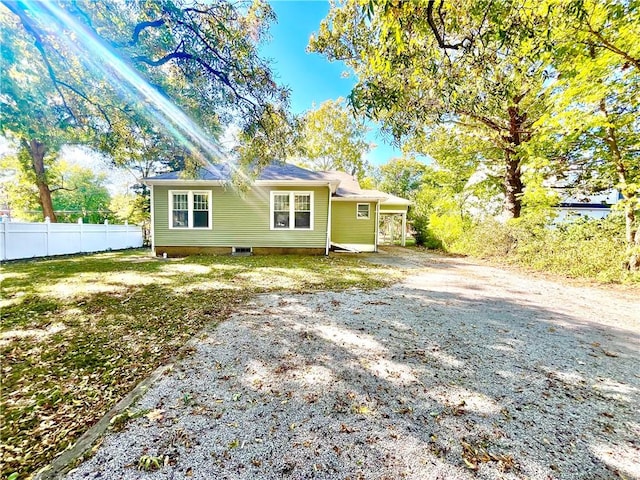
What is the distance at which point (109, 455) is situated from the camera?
1.72m

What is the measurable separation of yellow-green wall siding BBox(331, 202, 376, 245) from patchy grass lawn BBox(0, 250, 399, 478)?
5.20 meters

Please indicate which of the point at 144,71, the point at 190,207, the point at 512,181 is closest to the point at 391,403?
the point at 144,71

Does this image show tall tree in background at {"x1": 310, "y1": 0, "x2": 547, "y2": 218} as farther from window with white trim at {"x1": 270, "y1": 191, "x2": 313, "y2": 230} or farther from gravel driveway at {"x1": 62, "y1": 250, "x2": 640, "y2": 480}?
Answer: window with white trim at {"x1": 270, "y1": 191, "x2": 313, "y2": 230}

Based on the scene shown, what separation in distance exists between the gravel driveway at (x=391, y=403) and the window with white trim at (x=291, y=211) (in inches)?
258

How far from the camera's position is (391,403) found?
227 centimetres

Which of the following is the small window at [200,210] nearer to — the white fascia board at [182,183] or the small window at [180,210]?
the small window at [180,210]

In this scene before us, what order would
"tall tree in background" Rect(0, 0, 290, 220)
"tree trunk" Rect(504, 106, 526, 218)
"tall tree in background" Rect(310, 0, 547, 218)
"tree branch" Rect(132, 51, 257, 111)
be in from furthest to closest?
"tree trunk" Rect(504, 106, 526, 218)
"tree branch" Rect(132, 51, 257, 111)
"tall tree in background" Rect(0, 0, 290, 220)
"tall tree in background" Rect(310, 0, 547, 218)

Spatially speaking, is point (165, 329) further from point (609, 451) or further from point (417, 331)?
point (609, 451)

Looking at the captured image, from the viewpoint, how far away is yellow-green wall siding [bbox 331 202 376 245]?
13.5 metres

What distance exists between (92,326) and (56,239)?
33.9ft

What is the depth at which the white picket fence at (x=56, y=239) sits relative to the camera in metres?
9.36

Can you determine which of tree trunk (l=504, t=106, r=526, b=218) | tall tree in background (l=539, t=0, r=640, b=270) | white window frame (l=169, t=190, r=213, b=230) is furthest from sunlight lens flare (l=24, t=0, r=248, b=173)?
tree trunk (l=504, t=106, r=526, b=218)

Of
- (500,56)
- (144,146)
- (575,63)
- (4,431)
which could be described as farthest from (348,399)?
(575,63)

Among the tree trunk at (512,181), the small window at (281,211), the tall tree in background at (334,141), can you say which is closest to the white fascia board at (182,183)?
the small window at (281,211)
